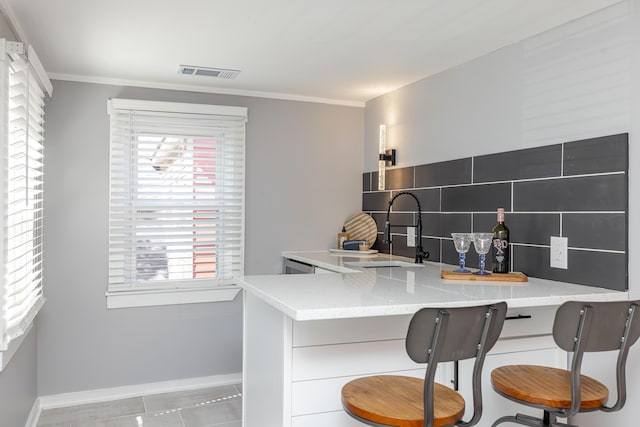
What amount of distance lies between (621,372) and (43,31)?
9.70ft

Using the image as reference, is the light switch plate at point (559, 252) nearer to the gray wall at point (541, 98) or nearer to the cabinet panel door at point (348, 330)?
the gray wall at point (541, 98)

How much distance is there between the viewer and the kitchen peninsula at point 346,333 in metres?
1.90

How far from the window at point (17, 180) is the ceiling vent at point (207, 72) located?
812 millimetres

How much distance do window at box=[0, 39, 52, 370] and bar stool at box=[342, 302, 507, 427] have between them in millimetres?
1555

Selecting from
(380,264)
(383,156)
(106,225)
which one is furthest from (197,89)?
(380,264)

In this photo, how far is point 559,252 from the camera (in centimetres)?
246

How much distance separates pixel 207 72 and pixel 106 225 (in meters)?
1.26

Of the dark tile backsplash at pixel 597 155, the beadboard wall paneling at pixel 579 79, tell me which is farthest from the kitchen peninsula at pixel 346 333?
the beadboard wall paneling at pixel 579 79

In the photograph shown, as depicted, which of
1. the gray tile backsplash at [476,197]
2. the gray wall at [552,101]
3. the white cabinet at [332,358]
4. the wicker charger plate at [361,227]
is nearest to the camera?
the white cabinet at [332,358]

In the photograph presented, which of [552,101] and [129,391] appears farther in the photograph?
[129,391]

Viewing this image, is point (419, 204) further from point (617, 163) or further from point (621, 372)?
point (621, 372)

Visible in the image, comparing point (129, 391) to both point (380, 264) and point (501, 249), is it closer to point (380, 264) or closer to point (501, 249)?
point (380, 264)

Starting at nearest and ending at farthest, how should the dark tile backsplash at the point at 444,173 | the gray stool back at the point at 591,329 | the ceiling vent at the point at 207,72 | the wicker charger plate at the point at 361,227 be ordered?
1. the gray stool back at the point at 591,329
2. the dark tile backsplash at the point at 444,173
3. the ceiling vent at the point at 207,72
4. the wicker charger plate at the point at 361,227

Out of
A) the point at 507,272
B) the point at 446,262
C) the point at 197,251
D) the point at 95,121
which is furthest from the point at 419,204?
the point at 95,121
